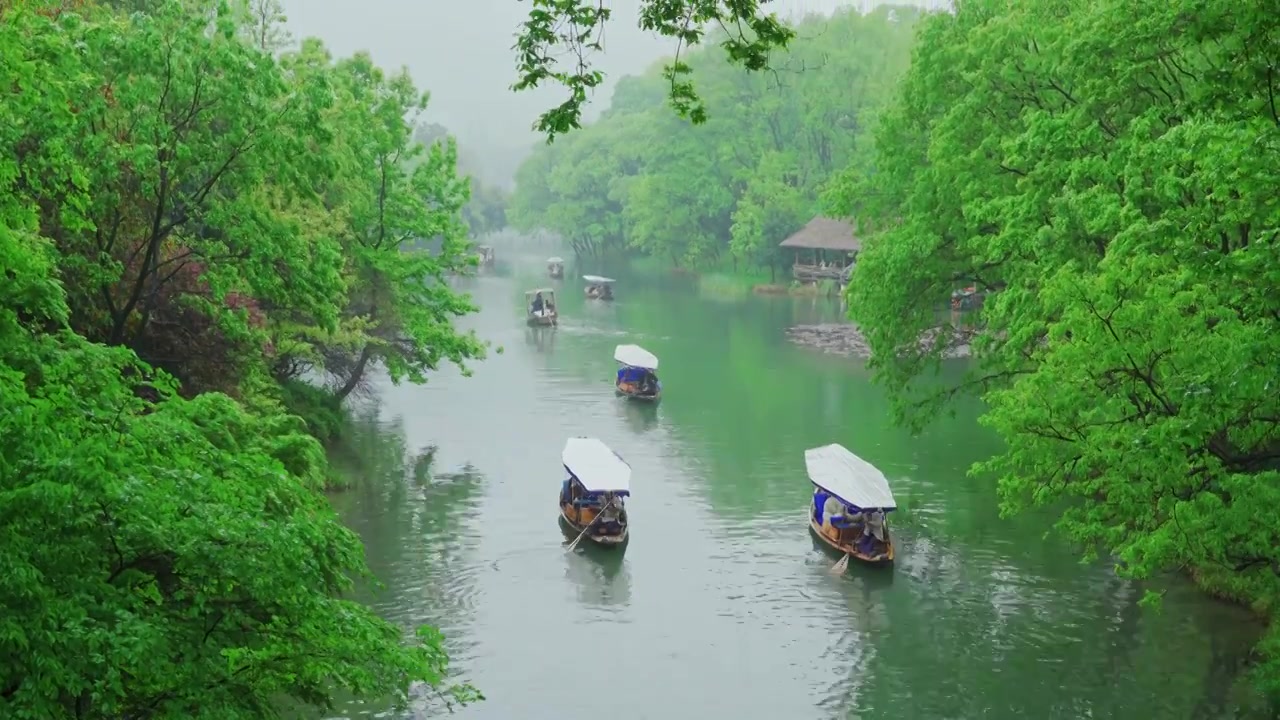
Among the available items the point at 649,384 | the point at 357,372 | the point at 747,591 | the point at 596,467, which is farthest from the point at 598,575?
the point at 649,384

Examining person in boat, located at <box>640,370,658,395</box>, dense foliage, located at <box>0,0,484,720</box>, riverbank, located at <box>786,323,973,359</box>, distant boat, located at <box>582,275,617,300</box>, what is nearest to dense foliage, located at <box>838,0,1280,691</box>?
dense foliage, located at <box>0,0,484,720</box>

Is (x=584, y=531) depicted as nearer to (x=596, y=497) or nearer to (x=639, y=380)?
(x=596, y=497)

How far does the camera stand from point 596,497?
34.4 m

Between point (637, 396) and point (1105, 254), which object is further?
point (637, 396)

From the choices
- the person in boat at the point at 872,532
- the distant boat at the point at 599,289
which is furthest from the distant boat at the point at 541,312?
the person in boat at the point at 872,532

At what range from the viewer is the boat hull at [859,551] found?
30875 mm

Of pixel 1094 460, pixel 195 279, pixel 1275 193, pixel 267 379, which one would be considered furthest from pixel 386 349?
pixel 1275 193

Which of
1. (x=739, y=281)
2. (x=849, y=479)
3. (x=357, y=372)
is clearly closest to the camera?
(x=849, y=479)

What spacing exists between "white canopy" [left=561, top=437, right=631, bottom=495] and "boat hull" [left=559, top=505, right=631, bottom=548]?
39.1 inches

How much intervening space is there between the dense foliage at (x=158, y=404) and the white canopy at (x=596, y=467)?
847 cm

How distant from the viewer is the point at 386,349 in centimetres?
4281

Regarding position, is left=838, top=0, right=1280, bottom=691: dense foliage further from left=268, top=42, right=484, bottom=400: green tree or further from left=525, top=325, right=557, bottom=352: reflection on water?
left=525, top=325, right=557, bottom=352: reflection on water

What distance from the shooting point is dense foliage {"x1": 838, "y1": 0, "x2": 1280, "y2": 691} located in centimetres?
1744

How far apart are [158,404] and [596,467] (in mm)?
20297
